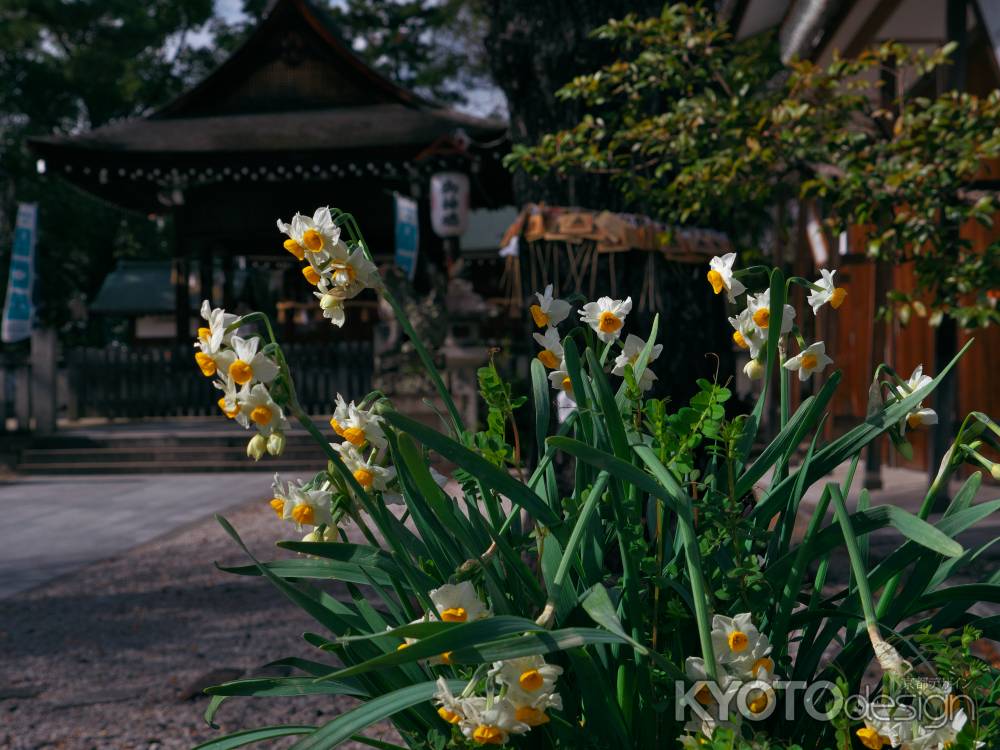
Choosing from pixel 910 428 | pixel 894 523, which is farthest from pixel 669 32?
pixel 894 523

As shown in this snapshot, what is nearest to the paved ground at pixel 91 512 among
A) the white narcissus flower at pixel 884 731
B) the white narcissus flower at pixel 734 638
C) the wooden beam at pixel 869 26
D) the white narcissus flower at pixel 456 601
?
the white narcissus flower at pixel 456 601

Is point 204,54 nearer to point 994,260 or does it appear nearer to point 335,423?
point 994,260

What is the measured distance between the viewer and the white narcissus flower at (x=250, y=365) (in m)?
1.31

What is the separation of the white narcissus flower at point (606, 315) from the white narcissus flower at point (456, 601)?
540 mm

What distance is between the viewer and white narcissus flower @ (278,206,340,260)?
4.73 ft

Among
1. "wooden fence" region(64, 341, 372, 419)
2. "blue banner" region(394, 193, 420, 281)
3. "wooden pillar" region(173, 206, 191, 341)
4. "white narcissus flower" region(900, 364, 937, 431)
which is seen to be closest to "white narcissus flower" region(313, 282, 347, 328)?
"white narcissus flower" region(900, 364, 937, 431)

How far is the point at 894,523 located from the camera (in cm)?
131

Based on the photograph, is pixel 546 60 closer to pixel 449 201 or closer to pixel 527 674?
pixel 527 674

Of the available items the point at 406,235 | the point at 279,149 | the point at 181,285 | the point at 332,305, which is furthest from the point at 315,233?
the point at 181,285

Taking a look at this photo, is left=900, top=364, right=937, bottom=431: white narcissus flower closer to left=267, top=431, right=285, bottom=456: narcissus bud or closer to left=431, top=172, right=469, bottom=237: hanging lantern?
left=267, top=431, right=285, bottom=456: narcissus bud

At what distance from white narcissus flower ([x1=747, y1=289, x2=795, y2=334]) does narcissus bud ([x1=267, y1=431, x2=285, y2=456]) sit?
0.77 m

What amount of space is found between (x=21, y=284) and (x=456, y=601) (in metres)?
13.2

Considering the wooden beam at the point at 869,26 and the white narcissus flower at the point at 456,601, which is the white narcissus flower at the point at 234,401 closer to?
the white narcissus flower at the point at 456,601

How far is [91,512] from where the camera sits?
799cm
